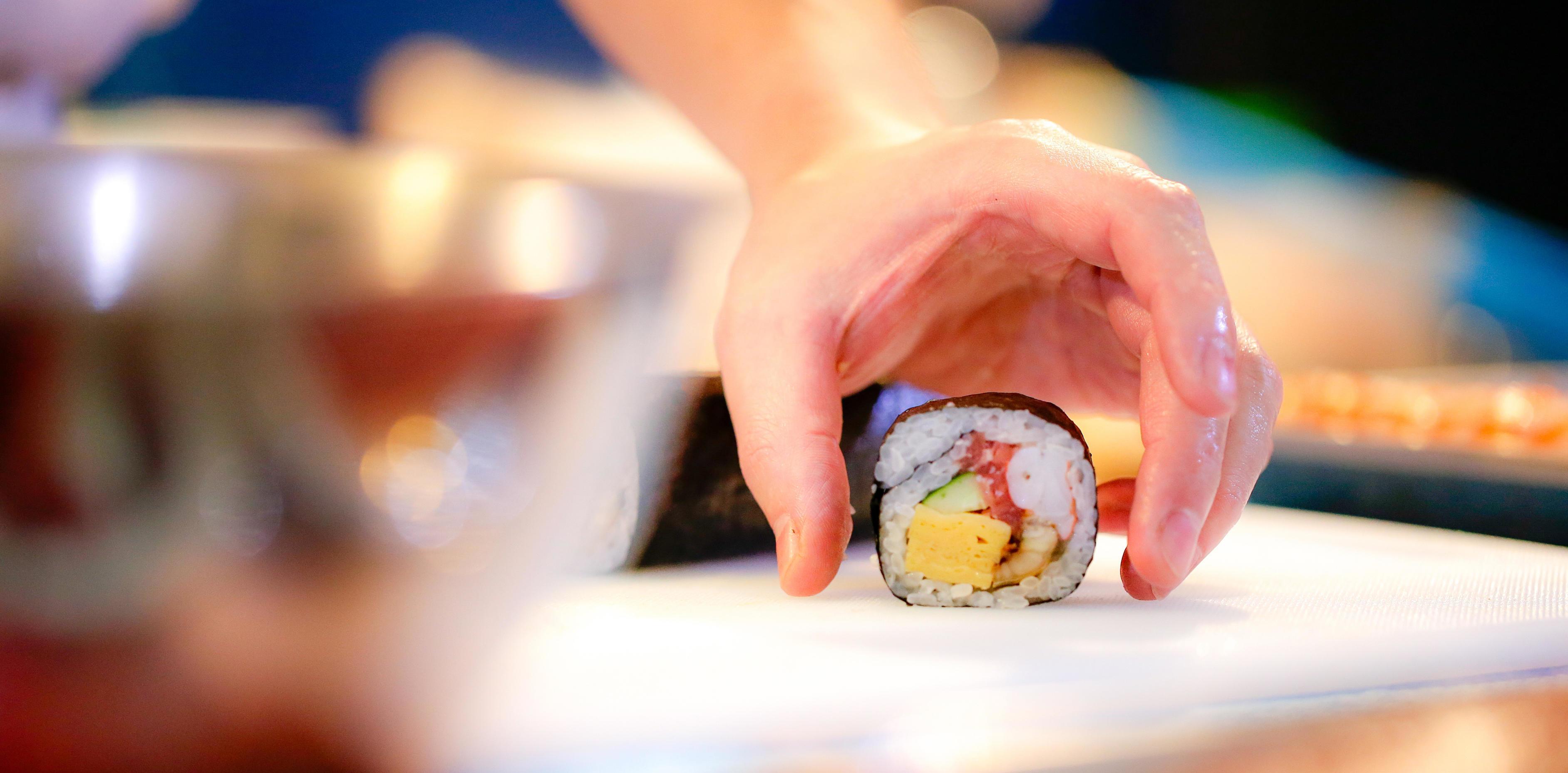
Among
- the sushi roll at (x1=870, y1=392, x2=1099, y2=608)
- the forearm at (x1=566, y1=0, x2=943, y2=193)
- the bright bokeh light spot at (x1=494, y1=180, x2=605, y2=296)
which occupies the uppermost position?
the forearm at (x1=566, y1=0, x2=943, y2=193)

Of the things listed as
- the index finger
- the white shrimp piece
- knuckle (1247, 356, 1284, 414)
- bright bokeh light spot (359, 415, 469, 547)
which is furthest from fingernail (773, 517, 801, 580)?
bright bokeh light spot (359, 415, 469, 547)

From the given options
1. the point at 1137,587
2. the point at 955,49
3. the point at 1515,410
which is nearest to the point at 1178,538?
the point at 1137,587

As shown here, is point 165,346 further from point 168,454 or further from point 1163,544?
point 1163,544

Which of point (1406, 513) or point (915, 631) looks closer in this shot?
point (915, 631)

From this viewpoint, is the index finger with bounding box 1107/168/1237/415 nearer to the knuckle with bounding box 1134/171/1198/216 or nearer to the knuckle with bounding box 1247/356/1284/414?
the knuckle with bounding box 1134/171/1198/216

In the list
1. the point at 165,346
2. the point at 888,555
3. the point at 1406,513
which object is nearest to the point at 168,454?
the point at 165,346

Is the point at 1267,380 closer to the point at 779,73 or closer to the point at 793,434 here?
the point at 793,434

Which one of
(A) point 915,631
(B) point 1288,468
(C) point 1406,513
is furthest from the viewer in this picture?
(B) point 1288,468
